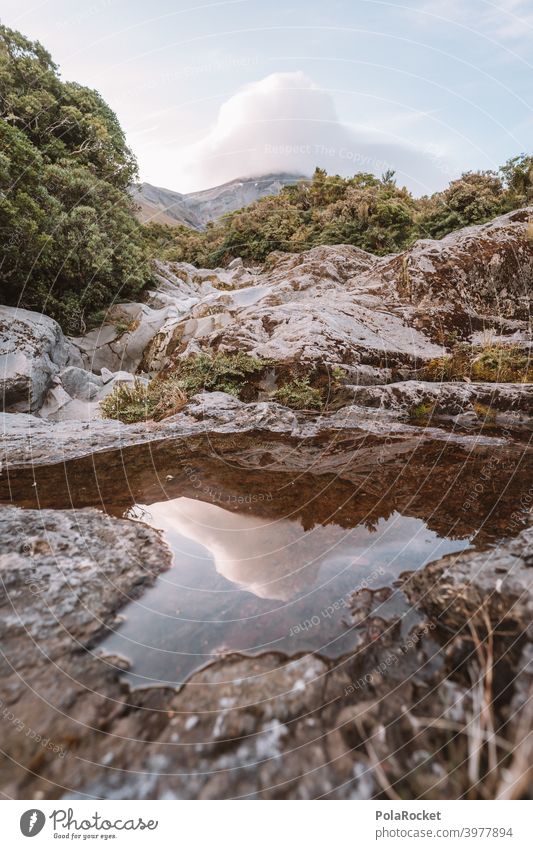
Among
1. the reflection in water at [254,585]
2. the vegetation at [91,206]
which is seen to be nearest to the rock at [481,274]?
the vegetation at [91,206]

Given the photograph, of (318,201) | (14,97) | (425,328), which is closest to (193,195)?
(318,201)

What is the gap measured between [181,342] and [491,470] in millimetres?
9102

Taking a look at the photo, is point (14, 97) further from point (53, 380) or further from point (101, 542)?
→ point (101, 542)

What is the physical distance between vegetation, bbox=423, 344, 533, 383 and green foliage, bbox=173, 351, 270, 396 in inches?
154

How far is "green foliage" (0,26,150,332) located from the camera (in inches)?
374

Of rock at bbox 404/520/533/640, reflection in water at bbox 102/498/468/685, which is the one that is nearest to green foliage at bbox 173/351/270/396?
reflection in water at bbox 102/498/468/685

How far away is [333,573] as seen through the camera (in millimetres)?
2473

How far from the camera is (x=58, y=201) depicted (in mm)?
10836

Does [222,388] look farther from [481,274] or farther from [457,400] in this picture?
[481,274]

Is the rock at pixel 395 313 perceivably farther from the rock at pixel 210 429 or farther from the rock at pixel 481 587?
the rock at pixel 481 587

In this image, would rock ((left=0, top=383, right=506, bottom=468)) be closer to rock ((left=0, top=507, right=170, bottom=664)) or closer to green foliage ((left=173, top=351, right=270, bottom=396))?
green foliage ((left=173, top=351, right=270, bottom=396))

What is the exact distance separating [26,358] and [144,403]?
3.93 metres

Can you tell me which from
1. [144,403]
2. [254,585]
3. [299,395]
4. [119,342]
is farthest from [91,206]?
[254,585]
